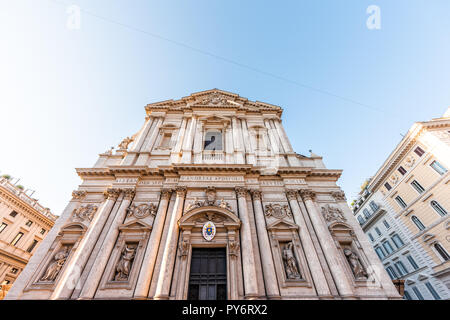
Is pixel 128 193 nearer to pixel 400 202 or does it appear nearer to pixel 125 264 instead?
pixel 125 264

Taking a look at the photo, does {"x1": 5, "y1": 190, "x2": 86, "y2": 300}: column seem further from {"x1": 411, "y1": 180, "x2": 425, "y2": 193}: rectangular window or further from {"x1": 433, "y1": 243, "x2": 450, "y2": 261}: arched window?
{"x1": 411, "y1": 180, "x2": 425, "y2": 193}: rectangular window

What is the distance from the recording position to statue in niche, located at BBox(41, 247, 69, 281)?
9526 millimetres

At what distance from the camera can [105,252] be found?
9.94 meters

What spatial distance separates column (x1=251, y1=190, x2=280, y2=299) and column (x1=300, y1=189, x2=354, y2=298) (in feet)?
9.30

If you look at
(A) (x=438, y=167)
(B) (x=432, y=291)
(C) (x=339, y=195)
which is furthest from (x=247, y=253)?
(B) (x=432, y=291)

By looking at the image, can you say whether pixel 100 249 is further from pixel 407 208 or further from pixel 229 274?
pixel 407 208

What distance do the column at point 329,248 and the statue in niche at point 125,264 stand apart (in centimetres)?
988

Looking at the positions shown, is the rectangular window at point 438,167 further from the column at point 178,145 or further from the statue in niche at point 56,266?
the statue in niche at point 56,266

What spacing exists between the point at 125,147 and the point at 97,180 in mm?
3847

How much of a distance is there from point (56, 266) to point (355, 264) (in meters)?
14.9

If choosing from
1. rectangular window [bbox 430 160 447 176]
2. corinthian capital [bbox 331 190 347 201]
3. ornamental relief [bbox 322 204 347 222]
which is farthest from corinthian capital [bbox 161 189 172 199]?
rectangular window [bbox 430 160 447 176]
